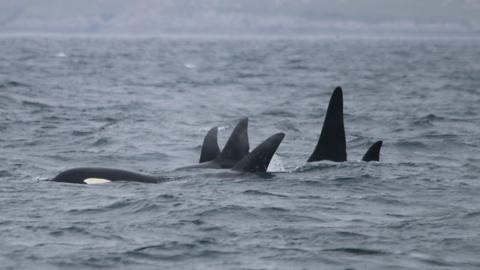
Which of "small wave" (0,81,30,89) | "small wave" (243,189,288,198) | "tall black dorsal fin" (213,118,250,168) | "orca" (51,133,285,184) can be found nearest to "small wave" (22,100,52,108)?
"small wave" (0,81,30,89)

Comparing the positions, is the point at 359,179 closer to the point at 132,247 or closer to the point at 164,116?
the point at 132,247

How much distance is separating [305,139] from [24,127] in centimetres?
602

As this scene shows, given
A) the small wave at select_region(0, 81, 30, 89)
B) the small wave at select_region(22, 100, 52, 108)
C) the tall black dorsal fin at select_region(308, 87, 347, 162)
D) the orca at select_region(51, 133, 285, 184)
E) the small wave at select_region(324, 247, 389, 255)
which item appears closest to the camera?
the small wave at select_region(324, 247, 389, 255)

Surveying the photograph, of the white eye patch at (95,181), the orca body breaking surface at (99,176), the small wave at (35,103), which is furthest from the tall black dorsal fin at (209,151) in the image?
the small wave at (35,103)

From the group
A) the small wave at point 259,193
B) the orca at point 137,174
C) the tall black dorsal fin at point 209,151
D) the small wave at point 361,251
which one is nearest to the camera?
the small wave at point 361,251

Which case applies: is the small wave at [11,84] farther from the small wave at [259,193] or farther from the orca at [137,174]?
the small wave at [259,193]

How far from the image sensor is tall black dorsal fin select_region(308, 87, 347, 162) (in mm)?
14469

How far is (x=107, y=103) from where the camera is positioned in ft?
92.9

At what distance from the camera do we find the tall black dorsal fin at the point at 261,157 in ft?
44.7

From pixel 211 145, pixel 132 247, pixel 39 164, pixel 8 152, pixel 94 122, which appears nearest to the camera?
pixel 132 247

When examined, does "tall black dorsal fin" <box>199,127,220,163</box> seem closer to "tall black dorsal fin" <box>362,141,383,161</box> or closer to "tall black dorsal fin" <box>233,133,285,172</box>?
"tall black dorsal fin" <box>233,133,285,172</box>

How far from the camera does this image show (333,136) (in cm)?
1462

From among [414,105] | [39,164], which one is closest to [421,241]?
[39,164]

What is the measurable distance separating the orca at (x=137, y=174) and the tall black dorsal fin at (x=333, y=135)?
1089 mm
